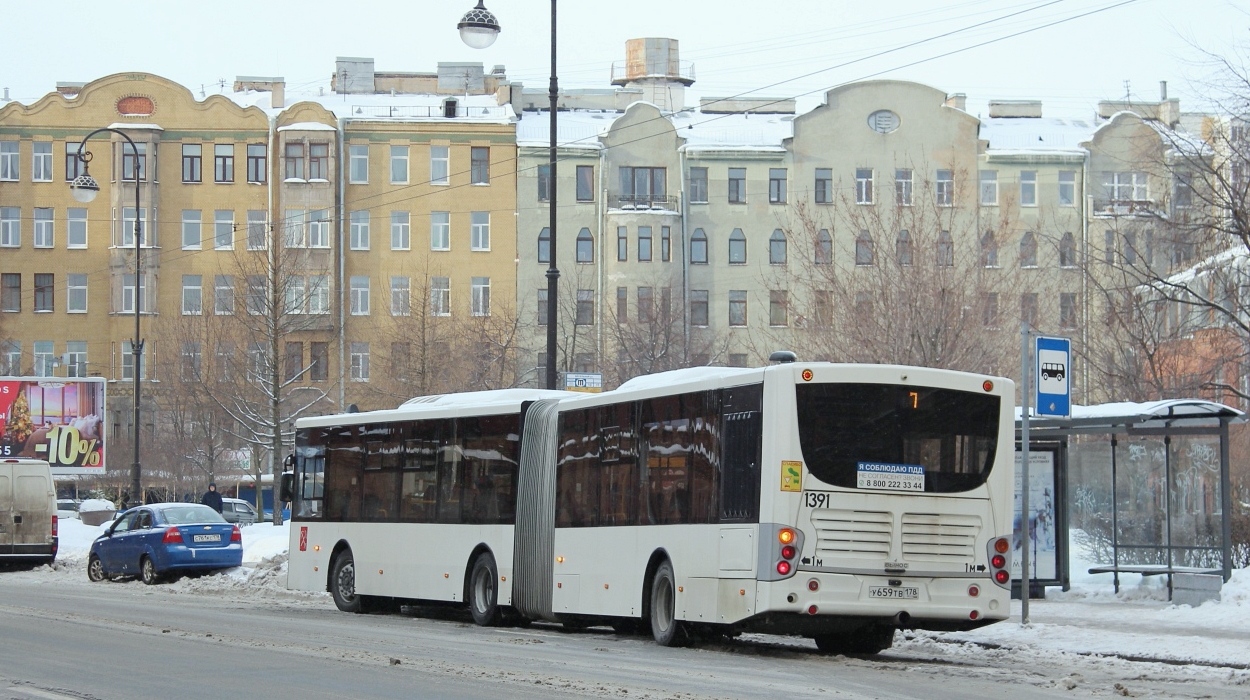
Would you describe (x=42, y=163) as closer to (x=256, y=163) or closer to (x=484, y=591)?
(x=256, y=163)

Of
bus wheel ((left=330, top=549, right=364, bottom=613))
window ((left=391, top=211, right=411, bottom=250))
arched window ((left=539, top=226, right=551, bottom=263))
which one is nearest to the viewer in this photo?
bus wheel ((left=330, top=549, right=364, bottom=613))

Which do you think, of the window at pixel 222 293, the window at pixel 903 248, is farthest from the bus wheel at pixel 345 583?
the window at pixel 222 293

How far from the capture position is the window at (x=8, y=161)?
7700 centimetres

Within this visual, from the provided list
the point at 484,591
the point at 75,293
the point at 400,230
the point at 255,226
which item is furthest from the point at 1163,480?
the point at 75,293

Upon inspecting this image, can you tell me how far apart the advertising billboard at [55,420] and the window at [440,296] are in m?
16.4

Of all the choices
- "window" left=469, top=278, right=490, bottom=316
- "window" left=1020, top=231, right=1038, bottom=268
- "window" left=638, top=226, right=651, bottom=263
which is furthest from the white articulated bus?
"window" left=469, top=278, right=490, bottom=316

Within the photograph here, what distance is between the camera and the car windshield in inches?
1273

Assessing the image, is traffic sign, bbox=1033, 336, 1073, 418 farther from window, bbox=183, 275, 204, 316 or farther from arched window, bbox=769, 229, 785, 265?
window, bbox=183, 275, 204, 316

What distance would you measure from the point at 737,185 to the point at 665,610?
58.3m

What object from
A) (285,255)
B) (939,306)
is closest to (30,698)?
(939,306)

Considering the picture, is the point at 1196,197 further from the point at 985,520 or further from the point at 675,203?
the point at 675,203

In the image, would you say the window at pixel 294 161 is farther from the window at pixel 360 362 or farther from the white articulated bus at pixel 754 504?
the white articulated bus at pixel 754 504

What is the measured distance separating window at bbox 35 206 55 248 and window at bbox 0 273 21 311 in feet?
5.97

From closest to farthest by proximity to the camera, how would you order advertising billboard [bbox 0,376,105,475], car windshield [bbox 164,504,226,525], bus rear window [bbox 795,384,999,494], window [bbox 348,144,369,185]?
bus rear window [bbox 795,384,999,494]
car windshield [bbox 164,504,226,525]
advertising billboard [bbox 0,376,105,475]
window [bbox 348,144,369,185]
